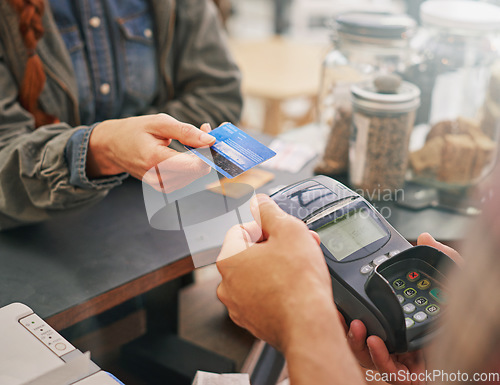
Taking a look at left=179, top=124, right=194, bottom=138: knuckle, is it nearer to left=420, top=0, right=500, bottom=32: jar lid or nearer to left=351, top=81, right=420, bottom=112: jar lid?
left=351, top=81, right=420, bottom=112: jar lid

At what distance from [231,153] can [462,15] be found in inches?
28.4

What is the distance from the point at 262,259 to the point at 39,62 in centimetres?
66

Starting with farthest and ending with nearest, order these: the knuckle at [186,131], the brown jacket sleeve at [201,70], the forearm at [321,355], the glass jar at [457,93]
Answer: the brown jacket sleeve at [201,70] → the glass jar at [457,93] → the knuckle at [186,131] → the forearm at [321,355]

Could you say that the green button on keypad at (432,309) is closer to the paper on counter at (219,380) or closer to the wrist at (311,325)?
the wrist at (311,325)

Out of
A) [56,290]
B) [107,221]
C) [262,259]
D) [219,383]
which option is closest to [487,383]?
[262,259]

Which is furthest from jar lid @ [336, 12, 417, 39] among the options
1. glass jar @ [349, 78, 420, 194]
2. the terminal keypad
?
the terminal keypad

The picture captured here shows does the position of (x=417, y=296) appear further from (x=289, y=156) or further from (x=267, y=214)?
(x=289, y=156)

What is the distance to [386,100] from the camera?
0.94m

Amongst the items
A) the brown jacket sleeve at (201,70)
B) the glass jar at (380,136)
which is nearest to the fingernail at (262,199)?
the glass jar at (380,136)

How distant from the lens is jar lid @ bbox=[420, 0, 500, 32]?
3.49ft

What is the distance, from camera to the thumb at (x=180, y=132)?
0.67 meters

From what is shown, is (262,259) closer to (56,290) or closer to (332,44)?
(56,290)

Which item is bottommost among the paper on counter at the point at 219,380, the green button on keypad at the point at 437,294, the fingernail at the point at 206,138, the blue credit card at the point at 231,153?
the paper on counter at the point at 219,380

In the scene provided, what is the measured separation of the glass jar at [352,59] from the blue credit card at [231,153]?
43 centimetres
